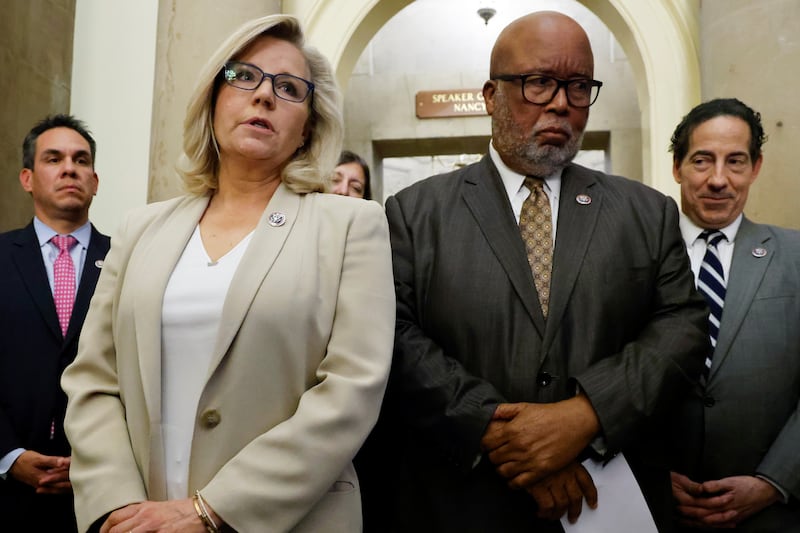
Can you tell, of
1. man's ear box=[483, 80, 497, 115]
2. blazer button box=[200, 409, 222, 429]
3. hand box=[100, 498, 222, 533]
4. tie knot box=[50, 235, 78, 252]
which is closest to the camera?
hand box=[100, 498, 222, 533]

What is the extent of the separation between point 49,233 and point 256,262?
1.51 meters

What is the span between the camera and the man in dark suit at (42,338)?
7.63 ft

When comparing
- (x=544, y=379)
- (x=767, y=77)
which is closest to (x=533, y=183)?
(x=544, y=379)

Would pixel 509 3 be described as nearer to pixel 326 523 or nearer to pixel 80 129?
pixel 80 129

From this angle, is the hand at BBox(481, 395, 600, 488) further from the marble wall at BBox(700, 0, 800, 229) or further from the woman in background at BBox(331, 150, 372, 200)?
the marble wall at BBox(700, 0, 800, 229)

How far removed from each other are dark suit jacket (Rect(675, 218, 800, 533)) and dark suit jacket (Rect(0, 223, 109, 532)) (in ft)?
6.50

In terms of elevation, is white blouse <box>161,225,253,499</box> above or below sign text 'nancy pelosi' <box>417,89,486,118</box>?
below

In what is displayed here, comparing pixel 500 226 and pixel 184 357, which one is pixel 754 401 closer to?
pixel 500 226

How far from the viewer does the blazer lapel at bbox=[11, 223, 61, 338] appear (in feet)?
8.08

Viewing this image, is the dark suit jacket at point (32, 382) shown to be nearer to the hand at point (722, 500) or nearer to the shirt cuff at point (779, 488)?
the hand at point (722, 500)

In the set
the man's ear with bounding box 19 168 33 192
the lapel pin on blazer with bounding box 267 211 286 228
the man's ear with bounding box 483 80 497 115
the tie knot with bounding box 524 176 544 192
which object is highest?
the man's ear with bounding box 483 80 497 115

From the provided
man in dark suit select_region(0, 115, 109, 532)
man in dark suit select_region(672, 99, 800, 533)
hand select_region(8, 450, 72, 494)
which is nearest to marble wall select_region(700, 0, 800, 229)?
man in dark suit select_region(672, 99, 800, 533)

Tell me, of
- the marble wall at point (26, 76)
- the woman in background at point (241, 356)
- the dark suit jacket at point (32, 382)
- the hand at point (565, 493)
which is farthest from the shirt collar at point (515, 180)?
the marble wall at point (26, 76)

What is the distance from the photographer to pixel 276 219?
1724mm
